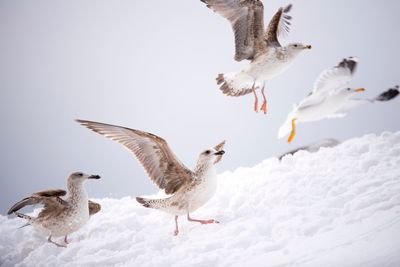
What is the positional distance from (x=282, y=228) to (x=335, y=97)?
2.78 meters

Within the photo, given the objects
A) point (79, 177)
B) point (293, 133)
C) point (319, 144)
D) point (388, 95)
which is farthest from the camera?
point (319, 144)

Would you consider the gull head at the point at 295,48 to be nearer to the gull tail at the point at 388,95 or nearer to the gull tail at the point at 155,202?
the gull tail at the point at 388,95

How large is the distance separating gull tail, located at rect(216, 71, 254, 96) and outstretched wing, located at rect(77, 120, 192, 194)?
2.73 m

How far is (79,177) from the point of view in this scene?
531cm

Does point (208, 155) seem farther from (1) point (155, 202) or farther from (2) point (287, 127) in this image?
(2) point (287, 127)

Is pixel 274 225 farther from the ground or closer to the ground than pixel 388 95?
closer to the ground

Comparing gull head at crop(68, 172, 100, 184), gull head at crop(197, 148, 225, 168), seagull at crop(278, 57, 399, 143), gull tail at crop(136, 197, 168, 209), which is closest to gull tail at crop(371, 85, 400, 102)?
seagull at crop(278, 57, 399, 143)

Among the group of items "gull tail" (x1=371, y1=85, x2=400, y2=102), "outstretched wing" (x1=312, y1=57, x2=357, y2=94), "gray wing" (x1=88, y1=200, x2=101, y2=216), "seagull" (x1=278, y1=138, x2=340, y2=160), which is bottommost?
"gray wing" (x1=88, y1=200, x2=101, y2=216)

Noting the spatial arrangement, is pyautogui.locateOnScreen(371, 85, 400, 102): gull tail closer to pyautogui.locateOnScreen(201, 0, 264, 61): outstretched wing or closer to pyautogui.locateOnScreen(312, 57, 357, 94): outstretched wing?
pyautogui.locateOnScreen(312, 57, 357, 94): outstretched wing

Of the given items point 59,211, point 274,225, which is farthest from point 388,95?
point 59,211

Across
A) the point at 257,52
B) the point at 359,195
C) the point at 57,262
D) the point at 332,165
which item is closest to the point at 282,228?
the point at 359,195

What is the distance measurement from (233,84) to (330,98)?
1702 millimetres

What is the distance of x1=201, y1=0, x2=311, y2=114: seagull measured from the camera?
6.09 metres

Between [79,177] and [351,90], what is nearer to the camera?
[79,177]
